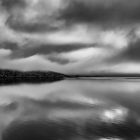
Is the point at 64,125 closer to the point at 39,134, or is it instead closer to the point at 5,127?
the point at 39,134

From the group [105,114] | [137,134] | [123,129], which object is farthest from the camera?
[105,114]

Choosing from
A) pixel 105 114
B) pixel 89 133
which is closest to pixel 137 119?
pixel 105 114

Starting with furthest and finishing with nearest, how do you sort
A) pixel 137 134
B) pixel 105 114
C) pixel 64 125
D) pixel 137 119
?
1. pixel 105 114
2. pixel 137 119
3. pixel 64 125
4. pixel 137 134

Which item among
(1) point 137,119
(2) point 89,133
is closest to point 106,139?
(2) point 89,133

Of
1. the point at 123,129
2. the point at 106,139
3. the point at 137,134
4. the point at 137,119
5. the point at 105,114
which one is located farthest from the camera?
the point at 105,114

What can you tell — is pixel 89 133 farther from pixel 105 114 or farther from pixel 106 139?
pixel 105 114

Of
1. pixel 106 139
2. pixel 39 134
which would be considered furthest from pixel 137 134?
pixel 39 134

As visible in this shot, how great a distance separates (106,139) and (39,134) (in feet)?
26.4

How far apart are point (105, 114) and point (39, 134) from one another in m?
16.6

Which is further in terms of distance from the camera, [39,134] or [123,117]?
[123,117]

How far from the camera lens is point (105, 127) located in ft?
91.9

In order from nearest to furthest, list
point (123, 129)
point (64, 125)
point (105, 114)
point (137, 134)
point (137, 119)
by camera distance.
Result: point (137, 134) → point (123, 129) → point (64, 125) → point (137, 119) → point (105, 114)

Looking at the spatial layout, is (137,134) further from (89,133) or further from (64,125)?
(64,125)

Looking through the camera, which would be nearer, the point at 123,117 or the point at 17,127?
the point at 17,127
